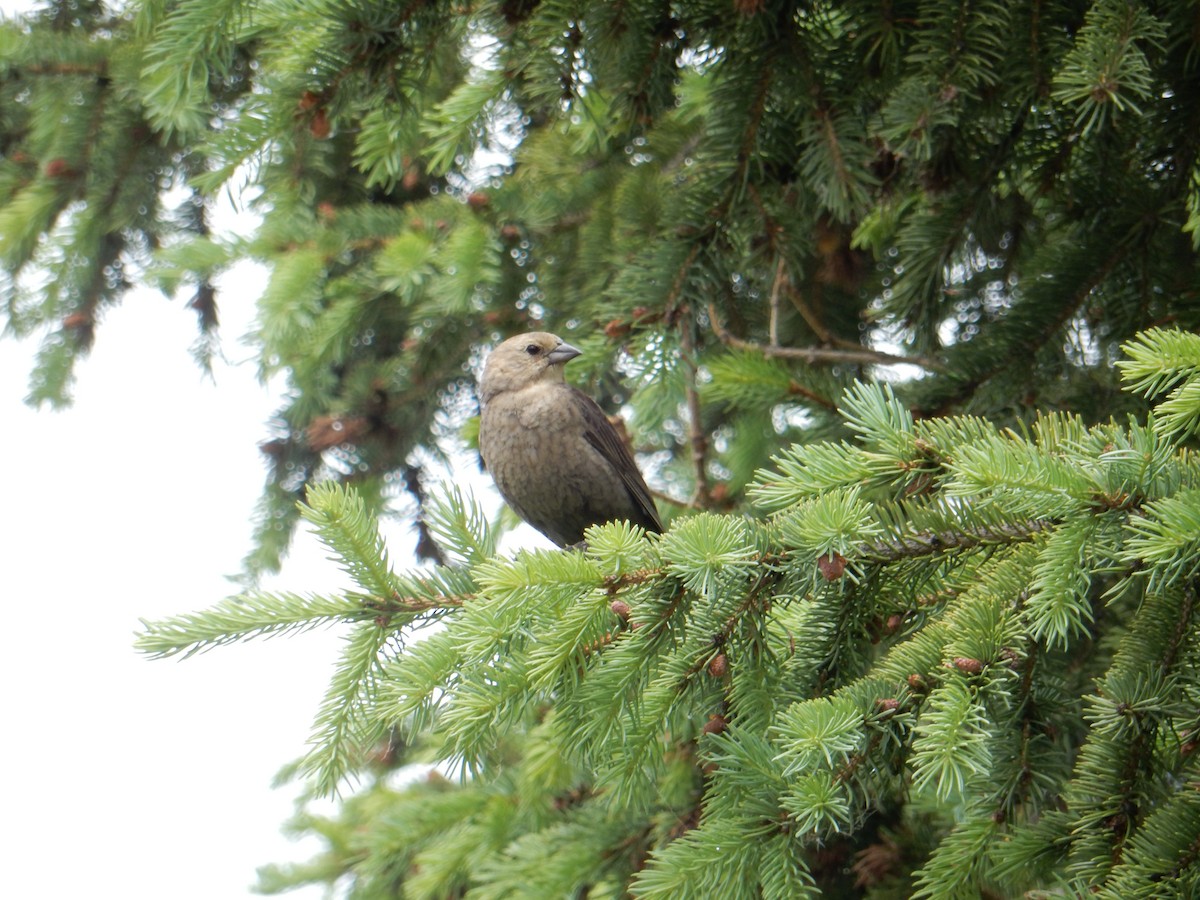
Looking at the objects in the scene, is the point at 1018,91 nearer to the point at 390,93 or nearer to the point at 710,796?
the point at 390,93

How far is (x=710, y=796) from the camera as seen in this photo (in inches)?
76.7

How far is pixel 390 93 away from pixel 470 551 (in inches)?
48.7

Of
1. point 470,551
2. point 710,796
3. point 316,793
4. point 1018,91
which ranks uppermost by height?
point 1018,91

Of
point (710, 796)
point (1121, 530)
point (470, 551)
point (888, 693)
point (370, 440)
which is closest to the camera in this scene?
point (1121, 530)

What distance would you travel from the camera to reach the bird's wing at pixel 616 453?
12.9 ft

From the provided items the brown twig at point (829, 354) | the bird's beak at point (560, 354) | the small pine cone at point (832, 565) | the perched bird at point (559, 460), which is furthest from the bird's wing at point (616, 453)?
the small pine cone at point (832, 565)

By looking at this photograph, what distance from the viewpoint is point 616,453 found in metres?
3.96

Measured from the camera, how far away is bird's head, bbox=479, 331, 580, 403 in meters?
4.11

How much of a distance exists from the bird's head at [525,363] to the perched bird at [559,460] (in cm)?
4

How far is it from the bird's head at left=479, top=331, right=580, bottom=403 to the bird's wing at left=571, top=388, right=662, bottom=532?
5.5 inches

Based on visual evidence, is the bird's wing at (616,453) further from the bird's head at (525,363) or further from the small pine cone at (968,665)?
the small pine cone at (968,665)

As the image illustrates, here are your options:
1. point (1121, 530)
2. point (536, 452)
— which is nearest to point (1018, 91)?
point (1121, 530)

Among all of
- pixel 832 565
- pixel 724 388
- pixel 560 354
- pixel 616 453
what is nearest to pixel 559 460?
pixel 616 453

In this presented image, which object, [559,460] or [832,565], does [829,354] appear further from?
[832,565]
